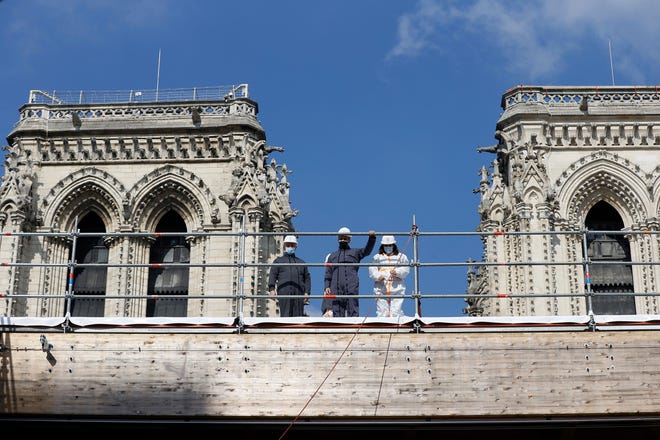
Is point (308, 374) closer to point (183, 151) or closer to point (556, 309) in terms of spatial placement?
point (556, 309)

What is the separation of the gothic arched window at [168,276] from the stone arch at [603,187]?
11.4 m

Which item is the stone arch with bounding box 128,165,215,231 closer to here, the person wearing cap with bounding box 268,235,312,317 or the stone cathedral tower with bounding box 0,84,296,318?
the stone cathedral tower with bounding box 0,84,296,318

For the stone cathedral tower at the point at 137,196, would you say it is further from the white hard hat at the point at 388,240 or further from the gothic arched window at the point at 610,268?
the white hard hat at the point at 388,240

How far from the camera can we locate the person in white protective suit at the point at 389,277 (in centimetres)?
1576

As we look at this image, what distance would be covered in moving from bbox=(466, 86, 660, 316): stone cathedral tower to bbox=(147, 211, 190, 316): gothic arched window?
355 inches

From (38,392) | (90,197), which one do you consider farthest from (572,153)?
(38,392)

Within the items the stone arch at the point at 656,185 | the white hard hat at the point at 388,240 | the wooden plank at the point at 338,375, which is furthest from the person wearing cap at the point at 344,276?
the stone arch at the point at 656,185

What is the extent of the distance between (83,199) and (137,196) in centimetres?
189

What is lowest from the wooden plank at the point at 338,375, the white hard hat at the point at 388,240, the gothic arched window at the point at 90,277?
the wooden plank at the point at 338,375

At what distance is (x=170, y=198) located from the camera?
34.2 m

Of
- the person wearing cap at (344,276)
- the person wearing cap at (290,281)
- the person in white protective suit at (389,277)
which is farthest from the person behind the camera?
the person wearing cap at (290,281)

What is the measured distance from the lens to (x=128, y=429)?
15188mm

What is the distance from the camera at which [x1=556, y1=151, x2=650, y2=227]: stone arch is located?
33469 mm

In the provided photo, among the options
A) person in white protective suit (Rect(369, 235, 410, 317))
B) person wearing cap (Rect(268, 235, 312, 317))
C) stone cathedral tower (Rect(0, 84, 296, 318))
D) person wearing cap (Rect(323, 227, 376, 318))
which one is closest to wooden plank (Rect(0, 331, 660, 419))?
person in white protective suit (Rect(369, 235, 410, 317))
